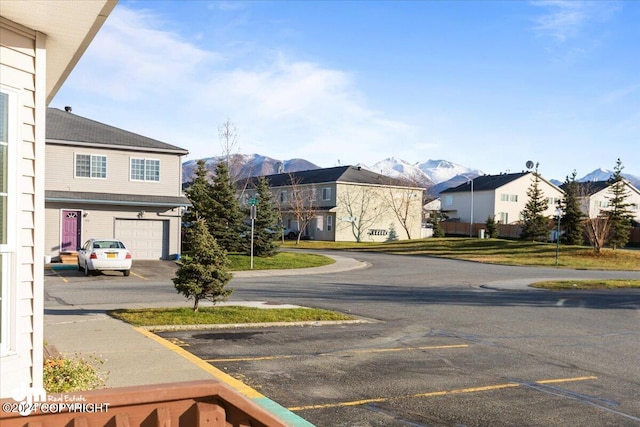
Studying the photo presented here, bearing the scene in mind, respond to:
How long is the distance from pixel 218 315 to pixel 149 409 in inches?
367

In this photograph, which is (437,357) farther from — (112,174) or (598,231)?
(598,231)

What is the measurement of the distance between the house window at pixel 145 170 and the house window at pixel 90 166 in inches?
56.1

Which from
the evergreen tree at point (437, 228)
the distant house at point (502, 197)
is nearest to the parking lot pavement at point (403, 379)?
the evergreen tree at point (437, 228)

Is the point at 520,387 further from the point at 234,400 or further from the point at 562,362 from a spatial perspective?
the point at 234,400

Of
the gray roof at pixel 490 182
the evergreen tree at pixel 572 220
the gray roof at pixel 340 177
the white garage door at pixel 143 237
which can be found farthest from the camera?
the gray roof at pixel 490 182

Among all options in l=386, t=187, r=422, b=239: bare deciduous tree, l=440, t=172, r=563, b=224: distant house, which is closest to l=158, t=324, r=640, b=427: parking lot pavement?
l=386, t=187, r=422, b=239: bare deciduous tree

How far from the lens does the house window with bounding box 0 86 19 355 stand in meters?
5.14

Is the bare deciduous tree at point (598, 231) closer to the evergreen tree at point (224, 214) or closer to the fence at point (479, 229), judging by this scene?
the fence at point (479, 229)

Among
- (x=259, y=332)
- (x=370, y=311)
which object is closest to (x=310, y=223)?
(x=370, y=311)

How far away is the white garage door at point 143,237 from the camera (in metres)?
30.2

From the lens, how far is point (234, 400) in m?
4.07

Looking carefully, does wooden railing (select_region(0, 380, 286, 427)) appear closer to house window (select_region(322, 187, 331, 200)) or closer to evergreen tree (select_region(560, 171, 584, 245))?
house window (select_region(322, 187, 331, 200))

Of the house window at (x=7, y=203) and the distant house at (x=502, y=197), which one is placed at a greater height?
the distant house at (x=502, y=197)

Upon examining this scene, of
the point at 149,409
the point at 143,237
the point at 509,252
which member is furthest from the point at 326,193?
the point at 149,409
